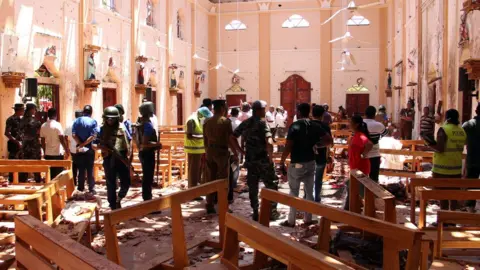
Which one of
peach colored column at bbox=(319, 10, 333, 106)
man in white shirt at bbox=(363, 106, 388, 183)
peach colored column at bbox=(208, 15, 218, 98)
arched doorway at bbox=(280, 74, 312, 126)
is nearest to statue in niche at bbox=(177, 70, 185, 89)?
peach colored column at bbox=(208, 15, 218, 98)

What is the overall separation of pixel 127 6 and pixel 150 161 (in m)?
11.9

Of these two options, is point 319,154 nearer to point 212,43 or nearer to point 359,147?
point 359,147

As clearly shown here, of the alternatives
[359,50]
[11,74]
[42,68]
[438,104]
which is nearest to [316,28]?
[359,50]

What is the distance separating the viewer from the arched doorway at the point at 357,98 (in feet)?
85.6

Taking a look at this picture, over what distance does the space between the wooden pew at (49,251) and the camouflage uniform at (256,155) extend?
404 centimetres

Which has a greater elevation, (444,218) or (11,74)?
(11,74)

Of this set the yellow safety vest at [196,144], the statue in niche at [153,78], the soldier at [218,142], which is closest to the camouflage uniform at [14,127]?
the yellow safety vest at [196,144]

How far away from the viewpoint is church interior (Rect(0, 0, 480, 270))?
413 centimetres

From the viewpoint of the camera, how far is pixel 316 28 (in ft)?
86.1

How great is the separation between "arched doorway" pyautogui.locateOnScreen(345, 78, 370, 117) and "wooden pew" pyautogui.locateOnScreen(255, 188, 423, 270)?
22.1 meters

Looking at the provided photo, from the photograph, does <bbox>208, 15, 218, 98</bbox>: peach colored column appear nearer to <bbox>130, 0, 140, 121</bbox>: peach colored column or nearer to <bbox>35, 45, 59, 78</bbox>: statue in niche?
<bbox>130, 0, 140, 121</bbox>: peach colored column

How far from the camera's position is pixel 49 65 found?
13445 mm

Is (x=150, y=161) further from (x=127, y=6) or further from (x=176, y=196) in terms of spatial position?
(x=127, y=6)

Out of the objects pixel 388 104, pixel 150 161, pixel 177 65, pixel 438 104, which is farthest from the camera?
pixel 388 104
